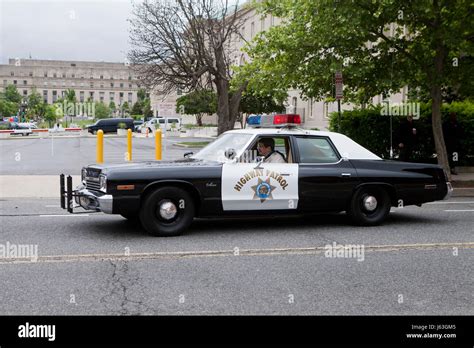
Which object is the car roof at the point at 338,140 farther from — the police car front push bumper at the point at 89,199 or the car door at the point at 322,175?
the police car front push bumper at the point at 89,199

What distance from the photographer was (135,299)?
5.56m

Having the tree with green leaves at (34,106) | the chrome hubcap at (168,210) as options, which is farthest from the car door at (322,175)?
the tree with green leaves at (34,106)

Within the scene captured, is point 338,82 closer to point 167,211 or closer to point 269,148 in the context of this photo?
point 269,148

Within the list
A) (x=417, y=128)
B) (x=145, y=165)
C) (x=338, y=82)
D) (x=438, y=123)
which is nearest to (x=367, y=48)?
(x=338, y=82)

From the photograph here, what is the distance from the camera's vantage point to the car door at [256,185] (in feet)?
28.5

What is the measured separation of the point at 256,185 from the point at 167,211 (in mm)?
1336

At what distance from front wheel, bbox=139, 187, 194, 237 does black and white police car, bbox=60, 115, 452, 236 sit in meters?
0.01

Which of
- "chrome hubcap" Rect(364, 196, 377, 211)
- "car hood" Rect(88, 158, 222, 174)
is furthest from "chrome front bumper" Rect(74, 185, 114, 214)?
"chrome hubcap" Rect(364, 196, 377, 211)

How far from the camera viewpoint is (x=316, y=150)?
31.3ft

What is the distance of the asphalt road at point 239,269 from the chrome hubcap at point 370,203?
0.39 metres

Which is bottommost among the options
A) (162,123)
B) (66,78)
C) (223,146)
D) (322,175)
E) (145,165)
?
(322,175)

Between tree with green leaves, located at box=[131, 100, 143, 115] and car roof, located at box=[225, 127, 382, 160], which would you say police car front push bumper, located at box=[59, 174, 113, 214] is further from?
tree with green leaves, located at box=[131, 100, 143, 115]

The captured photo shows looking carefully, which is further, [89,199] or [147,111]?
[147,111]

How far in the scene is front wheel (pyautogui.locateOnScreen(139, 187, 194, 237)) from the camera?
8.31 m
